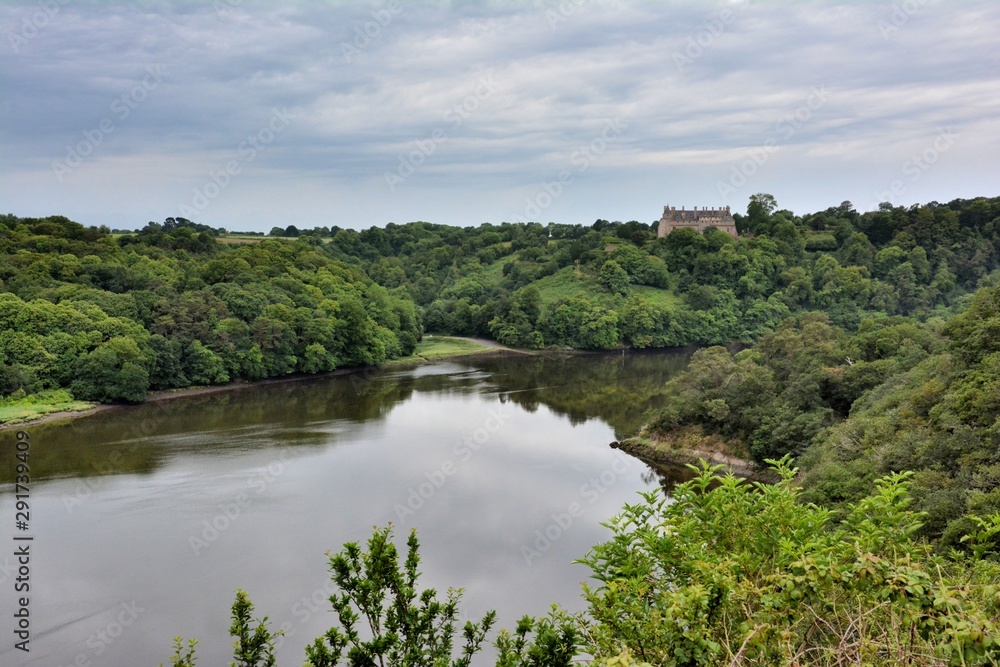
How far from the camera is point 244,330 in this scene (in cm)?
4203

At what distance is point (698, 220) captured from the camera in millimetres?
75938

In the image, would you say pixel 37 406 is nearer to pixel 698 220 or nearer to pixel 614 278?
pixel 614 278

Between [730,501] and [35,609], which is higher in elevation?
[730,501]

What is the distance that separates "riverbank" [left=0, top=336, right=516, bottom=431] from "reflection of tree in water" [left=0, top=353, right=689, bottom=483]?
0.66 metres

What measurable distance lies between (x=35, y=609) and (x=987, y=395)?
A: 2121 cm

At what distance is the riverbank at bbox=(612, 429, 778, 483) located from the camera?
998 inches

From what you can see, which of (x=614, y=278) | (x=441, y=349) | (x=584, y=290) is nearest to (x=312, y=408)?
(x=441, y=349)

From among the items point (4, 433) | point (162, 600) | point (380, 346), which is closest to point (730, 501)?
point (162, 600)

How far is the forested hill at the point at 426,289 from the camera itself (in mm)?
37125

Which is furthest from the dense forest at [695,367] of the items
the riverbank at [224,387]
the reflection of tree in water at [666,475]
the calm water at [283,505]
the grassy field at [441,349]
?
the calm water at [283,505]

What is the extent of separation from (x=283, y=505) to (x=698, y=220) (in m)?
63.2

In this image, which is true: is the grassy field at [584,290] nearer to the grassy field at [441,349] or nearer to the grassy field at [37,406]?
the grassy field at [441,349]

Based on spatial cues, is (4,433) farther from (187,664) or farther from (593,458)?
(187,664)

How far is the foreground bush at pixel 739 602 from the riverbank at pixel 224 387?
30028mm
